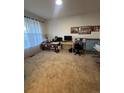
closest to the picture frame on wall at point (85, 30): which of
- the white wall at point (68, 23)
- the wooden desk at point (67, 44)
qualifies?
the white wall at point (68, 23)

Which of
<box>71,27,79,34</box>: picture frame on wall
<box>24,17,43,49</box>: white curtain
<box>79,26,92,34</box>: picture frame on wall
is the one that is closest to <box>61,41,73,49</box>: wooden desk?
<box>71,27,79,34</box>: picture frame on wall

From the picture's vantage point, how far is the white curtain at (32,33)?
578 centimetres

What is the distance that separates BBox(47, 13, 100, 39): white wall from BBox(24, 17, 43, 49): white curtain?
3.17ft

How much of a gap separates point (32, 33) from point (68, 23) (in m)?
2.47

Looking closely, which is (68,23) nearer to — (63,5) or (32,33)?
(32,33)

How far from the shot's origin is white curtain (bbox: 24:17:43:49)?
5777 millimetres

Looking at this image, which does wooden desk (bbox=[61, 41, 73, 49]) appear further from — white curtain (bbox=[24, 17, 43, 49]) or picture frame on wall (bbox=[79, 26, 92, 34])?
white curtain (bbox=[24, 17, 43, 49])

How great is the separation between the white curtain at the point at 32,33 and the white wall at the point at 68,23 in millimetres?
967

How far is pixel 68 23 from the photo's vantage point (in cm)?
758
